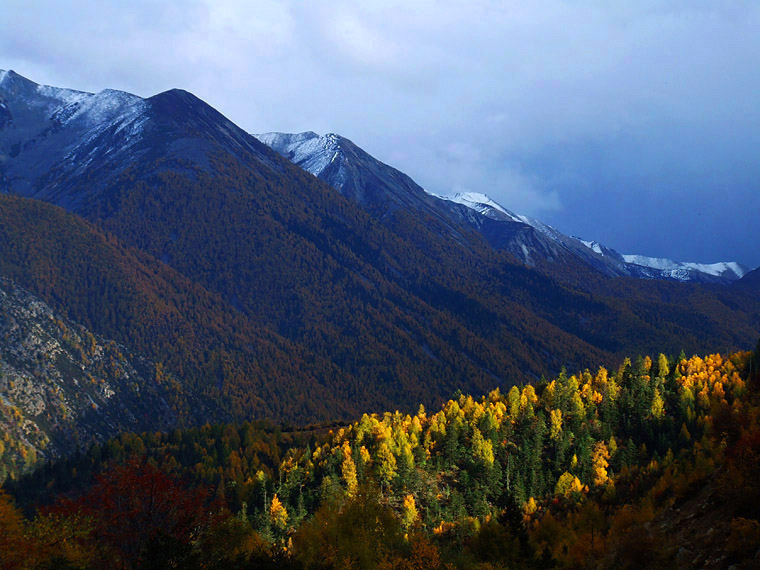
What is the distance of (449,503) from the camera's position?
128 meters

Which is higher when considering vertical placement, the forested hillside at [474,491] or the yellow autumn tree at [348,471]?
Answer: the forested hillside at [474,491]

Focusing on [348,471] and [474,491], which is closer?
[474,491]

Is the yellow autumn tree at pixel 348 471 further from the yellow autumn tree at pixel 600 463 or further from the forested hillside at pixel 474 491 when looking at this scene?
the yellow autumn tree at pixel 600 463

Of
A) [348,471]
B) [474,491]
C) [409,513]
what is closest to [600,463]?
[474,491]

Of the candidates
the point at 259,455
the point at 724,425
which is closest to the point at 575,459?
the point at 724,425

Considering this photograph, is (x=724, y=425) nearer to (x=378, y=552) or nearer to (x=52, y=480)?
(x=378, y=552)

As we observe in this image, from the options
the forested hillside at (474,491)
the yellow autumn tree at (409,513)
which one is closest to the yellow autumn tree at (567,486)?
the forested hillside at (474,491)

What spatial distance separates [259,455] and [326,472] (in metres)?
68.1

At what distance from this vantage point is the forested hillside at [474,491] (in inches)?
1758

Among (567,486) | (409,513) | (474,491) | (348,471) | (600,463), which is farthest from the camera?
(348,471)

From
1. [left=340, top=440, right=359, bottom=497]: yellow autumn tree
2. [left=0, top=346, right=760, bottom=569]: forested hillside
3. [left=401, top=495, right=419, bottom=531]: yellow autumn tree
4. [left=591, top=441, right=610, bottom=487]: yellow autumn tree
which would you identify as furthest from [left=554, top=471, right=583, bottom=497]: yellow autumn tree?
[left=340, top=440, right=359, bottom=497]: yellow autumn tree

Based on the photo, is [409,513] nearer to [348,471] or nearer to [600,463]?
[348,471]

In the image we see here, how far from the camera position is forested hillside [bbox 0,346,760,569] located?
4466 centimetres

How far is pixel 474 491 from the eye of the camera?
130375mm
